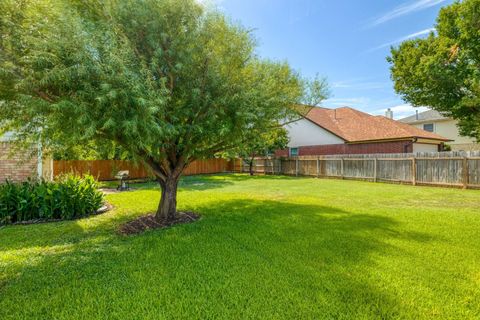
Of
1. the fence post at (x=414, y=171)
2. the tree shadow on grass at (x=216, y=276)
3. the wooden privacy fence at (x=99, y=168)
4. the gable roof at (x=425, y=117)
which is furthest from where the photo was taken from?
the gable roof at (x=425, y=117)

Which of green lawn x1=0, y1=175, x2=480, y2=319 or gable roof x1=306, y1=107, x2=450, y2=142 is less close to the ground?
gable roof x1=306, y1=107, x2=450, y2=142

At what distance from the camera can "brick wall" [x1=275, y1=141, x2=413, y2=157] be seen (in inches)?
671

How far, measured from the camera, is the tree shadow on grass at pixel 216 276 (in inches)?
95.3

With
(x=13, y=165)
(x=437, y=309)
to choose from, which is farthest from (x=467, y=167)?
(x=13, y=165)

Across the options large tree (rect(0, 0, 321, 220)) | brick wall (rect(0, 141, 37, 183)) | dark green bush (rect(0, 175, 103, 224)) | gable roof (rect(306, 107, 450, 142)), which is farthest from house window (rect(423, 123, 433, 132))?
brick wall (rect(0, 141, 37, 183))

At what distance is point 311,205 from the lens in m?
7.52

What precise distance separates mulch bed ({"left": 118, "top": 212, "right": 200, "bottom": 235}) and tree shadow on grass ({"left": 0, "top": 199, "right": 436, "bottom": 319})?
44 centimetres

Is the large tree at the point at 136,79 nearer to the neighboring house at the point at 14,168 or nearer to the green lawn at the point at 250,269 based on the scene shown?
the green lawn at the point at 250,269

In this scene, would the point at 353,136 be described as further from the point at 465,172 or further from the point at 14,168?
the point at 14,168

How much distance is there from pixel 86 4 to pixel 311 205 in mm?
7357

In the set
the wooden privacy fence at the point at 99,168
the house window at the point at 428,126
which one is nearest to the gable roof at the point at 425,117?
the house window at the point at 428,126

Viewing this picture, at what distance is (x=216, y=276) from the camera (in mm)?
3070

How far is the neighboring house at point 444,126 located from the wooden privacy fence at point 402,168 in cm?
1583

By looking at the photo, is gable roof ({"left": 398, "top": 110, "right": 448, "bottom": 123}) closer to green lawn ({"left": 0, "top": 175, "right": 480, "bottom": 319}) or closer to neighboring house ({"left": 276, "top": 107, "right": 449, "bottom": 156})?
neighboring house ({"left": 276, "top": 107, "right": 449, "bottom": 156})
